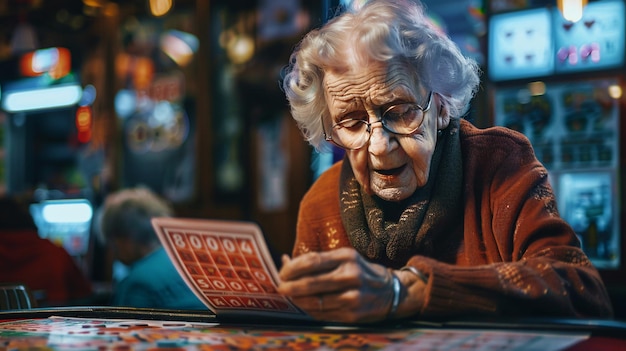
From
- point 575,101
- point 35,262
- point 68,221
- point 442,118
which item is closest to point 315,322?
point 442,118

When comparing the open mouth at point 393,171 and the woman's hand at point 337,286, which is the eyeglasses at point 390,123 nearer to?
the open mouth at point 393,171

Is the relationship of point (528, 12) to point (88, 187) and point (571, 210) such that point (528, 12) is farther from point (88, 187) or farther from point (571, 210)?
point (88, 187)

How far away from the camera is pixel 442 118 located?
154cm

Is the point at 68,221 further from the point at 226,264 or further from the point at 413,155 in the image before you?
the point at 226,264

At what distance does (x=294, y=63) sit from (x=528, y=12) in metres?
2.12

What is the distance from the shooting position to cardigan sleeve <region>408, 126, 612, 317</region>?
1084 millimetres

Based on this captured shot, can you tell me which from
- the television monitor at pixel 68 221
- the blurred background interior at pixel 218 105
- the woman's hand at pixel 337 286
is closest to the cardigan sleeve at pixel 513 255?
the woman's hand at pixel 337 286

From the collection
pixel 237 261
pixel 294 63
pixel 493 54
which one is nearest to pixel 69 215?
pixel 493 54

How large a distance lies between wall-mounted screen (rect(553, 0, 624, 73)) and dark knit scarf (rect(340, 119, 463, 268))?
80.1 inches

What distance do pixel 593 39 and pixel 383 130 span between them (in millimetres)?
2241

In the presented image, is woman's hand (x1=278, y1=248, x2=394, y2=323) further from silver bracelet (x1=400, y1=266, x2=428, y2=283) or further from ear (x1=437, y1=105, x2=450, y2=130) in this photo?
ear (x1=437, y1=105, x2=450, y2=130)

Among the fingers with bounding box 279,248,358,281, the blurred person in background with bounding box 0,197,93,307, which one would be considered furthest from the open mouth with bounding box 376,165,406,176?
the blurred person in background with bounding box 0,197,93,307

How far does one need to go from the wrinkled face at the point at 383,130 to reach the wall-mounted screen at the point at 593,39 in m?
2.07

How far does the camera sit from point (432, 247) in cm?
149
